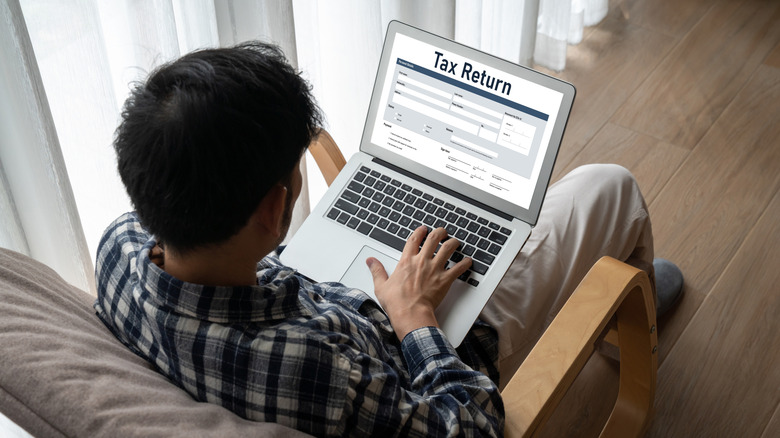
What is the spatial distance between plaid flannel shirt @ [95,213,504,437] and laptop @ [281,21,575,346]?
0.24m

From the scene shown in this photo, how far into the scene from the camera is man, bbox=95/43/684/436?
33.3 inches

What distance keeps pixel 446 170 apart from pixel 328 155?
23 cm

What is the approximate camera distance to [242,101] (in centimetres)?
86

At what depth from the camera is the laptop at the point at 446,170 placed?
125 cm

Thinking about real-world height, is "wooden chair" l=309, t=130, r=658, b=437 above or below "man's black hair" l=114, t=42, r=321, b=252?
below

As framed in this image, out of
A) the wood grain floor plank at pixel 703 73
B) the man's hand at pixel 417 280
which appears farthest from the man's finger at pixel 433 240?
the wood grain floor plank at pixel 703 73

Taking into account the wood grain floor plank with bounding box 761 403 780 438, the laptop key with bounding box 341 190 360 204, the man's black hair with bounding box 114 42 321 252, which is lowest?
the wood grain floor plank with bounding box 761 403 780 438

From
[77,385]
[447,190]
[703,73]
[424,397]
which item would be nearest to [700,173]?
[703,73]

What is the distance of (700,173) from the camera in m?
2.21

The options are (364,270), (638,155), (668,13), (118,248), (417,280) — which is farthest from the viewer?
(668,13)

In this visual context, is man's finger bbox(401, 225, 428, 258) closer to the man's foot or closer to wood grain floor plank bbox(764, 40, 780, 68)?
the man's foot

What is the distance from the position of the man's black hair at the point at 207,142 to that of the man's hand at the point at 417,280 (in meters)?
0.33

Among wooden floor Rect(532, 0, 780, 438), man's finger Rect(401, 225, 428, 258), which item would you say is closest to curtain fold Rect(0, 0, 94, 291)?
man's finger Rect(401, 225, 428, 258)

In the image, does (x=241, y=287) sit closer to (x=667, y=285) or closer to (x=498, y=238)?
(x=498, y=238)
